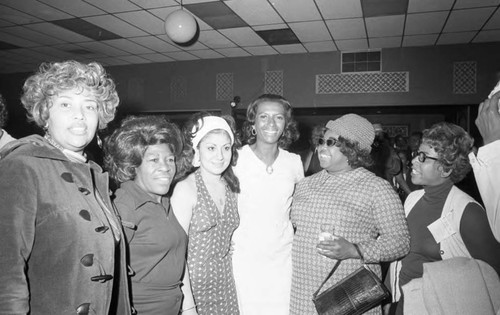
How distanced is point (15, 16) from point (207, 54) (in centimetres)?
355

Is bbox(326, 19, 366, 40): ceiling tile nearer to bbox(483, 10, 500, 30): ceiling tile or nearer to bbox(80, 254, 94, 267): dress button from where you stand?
bbox(483, 10, 500, 30): ceiling tile

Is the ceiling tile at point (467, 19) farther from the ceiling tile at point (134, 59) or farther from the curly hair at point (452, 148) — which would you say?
the ceiling tile at point (134, 59)

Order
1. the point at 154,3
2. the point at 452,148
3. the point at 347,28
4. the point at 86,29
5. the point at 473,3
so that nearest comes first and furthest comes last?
the point at 452,148 < the point at 473,3 < the point at 154,3 < the point at 347,28 < the point at 86,29

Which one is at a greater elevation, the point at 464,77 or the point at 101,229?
the point at 464,77

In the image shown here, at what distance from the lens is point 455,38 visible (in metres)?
6.43

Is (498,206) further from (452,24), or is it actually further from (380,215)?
(452,24)

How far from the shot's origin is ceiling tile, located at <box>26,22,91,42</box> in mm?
6261

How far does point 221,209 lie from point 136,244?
0.62 meters

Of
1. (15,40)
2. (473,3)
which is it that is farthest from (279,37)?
(15,40)

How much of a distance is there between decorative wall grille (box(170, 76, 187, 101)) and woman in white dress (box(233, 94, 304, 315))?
6231mm

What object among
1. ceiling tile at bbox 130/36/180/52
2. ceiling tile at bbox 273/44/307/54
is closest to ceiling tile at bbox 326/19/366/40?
ceiling tile at bbox 273/44/307/54

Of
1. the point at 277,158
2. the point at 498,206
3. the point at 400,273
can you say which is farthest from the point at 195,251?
the point at 498,206

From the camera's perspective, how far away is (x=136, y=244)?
1604 millimetres

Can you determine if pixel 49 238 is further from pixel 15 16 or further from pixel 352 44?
pixel 352 44
